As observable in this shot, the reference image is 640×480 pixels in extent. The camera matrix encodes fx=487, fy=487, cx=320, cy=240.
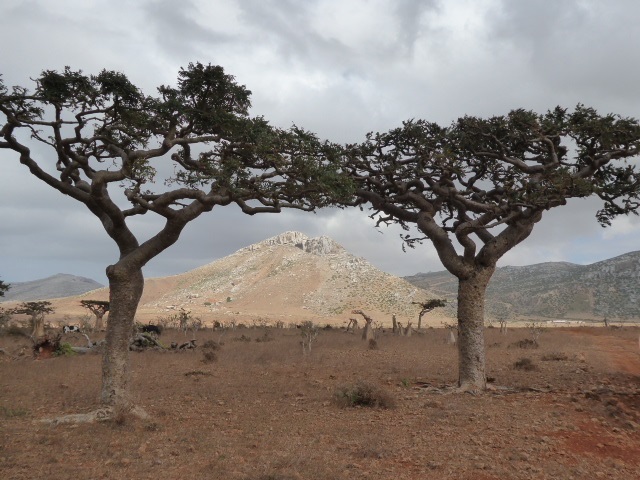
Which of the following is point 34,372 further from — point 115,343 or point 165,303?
point 165,303

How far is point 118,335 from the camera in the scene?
9594mm

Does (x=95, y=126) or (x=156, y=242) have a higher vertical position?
(x=95, y=126)

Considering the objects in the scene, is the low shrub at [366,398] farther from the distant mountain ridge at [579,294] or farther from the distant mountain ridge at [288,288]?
the distant mountain ridge at [579,294]

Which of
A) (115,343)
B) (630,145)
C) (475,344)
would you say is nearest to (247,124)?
(115,343)

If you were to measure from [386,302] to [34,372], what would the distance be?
233 ft

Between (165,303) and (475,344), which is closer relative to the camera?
(475,344)

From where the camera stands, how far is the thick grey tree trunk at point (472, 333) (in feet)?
43.2

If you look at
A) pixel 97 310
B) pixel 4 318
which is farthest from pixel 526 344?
pixel 4 318

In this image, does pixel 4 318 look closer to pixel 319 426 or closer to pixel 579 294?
pixel 319 426

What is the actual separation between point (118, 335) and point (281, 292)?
82044mm

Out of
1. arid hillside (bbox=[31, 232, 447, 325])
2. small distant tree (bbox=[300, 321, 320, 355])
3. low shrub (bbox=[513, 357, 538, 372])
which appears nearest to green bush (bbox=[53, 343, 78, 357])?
small distant tree (bbox=[300, 321, 320, 355])

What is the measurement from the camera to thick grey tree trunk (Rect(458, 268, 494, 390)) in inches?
518

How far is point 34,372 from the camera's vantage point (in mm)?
15867

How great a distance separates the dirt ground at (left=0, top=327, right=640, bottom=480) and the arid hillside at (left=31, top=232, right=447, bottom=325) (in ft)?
166
